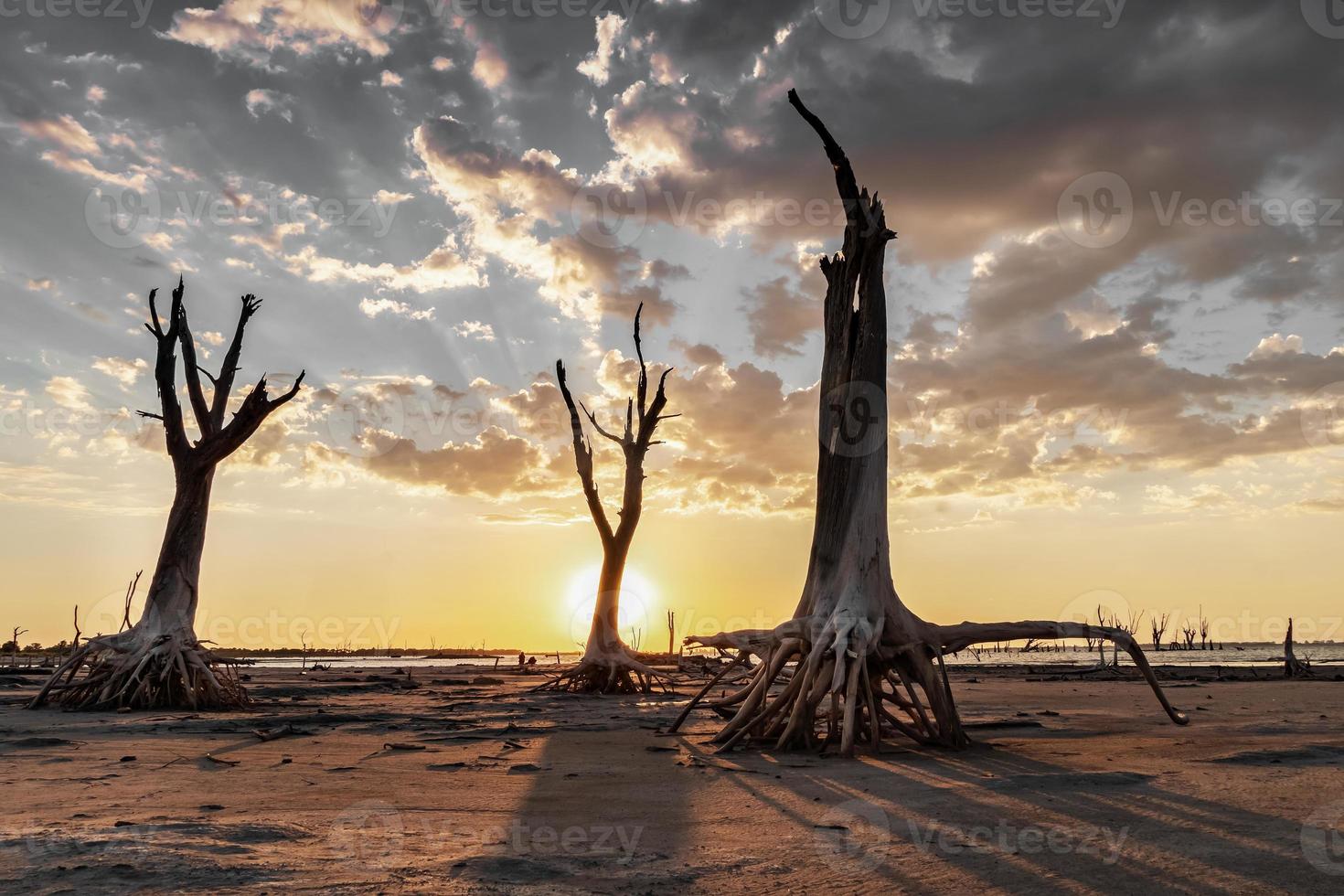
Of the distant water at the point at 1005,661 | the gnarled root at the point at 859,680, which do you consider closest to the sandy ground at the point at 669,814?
the gnarled root at the point at 859,680

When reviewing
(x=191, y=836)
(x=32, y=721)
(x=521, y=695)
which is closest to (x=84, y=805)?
(x=191, y=836)

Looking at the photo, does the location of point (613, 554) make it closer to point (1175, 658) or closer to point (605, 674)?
point (605, 674)

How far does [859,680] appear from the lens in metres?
8.09

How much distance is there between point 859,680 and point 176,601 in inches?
460

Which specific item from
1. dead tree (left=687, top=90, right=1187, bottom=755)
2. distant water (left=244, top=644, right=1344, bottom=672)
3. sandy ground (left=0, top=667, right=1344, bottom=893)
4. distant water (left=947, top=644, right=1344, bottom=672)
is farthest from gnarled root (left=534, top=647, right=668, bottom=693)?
distant water (left=947, top=644, right=1344, bottom=672)

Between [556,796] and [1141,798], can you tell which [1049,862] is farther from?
[556,796]

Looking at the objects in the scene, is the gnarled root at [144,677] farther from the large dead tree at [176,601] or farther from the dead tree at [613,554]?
the dead tree at [613,554]

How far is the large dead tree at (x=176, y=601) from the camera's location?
46.8 feet

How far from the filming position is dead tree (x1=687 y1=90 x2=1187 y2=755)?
8227 millimetres

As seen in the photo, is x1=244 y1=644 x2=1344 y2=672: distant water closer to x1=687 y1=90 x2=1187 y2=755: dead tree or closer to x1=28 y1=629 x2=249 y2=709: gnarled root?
x1=28 y1=629 x2=249 y2=709: gnarled root

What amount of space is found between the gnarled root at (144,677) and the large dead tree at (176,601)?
1 cm

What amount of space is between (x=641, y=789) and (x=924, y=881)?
2.79m

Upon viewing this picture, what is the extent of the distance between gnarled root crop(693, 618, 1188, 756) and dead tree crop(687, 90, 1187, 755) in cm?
1

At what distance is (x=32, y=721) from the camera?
39.4 feet
